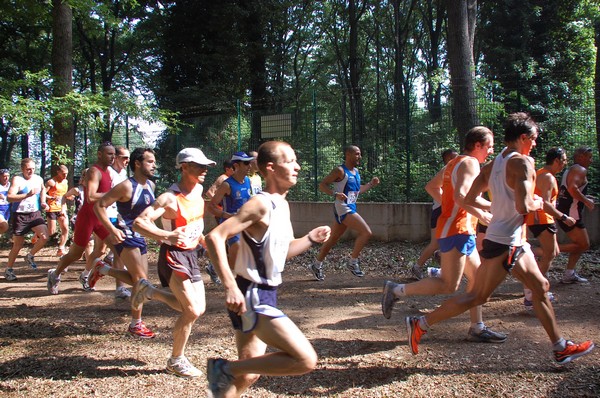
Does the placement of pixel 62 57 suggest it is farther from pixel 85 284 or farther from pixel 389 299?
pixel 389 299

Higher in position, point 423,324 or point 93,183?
point 93,183

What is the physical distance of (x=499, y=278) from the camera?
434 cm

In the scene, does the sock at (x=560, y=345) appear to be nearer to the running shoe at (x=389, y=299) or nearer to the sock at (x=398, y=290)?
the sock at (x=398, y=290)

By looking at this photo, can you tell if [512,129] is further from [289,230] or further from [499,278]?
[289,230]

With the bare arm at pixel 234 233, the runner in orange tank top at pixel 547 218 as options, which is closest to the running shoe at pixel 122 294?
the bare arm at pixel 234 233

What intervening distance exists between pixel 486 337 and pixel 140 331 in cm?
346

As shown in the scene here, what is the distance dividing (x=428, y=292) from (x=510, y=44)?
21275 mm

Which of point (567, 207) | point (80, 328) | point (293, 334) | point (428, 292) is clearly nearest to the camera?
point (293, 334)

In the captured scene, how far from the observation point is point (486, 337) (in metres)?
5.05

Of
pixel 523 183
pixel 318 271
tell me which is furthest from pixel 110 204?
pixel 318 271

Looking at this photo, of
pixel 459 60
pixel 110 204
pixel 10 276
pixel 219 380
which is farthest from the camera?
pixel 459 60

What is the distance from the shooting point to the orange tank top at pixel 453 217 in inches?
→ 191

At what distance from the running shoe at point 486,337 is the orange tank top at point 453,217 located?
3.21ft

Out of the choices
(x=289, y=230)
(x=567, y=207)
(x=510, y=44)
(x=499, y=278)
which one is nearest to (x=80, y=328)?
(x=289, y=230)
